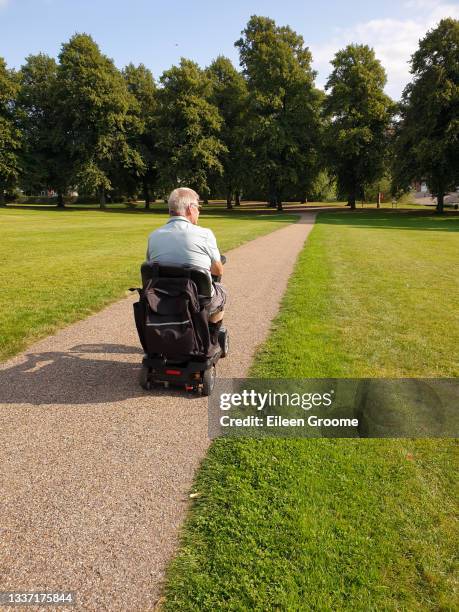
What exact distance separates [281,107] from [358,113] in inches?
330

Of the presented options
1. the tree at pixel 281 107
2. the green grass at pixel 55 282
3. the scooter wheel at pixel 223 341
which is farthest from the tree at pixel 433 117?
the scooter wheel at pixel 223 341

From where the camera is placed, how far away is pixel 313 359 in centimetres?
495

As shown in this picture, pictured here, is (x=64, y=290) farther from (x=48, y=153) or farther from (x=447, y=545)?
(x=48, y=153)

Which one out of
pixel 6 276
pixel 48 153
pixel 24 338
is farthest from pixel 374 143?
pixel 24 338

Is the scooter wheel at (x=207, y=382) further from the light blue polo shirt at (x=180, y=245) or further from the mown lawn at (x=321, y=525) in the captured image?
the light blue polo shirt at (x=180, y=245)

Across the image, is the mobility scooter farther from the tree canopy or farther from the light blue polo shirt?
the tree canopy

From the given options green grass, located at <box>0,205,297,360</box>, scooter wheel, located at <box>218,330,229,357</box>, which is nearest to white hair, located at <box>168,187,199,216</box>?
scooter wheel, located at <box>218,330,229,357</box>

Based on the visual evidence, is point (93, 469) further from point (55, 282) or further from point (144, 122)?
point (144, 122)

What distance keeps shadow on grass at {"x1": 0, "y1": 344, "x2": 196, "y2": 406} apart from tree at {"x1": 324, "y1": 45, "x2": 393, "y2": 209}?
41.7m

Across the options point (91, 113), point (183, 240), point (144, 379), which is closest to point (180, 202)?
point (183, 240)

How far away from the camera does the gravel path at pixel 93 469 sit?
85.7 inches

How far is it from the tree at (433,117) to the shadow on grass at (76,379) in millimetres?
37550

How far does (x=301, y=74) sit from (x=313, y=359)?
4853 cm

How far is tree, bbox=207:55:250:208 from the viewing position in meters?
47.2
